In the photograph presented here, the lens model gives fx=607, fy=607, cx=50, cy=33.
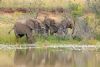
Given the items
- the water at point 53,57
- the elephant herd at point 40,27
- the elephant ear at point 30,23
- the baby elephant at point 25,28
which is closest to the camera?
the water at point 53,57

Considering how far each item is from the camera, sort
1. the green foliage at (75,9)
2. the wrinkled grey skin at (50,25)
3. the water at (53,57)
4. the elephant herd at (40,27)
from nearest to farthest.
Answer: the water at (53,57) < the elephant herd at (40,27) < the wrinkled grey skin at (50,25) < the green foliage at (75,9)

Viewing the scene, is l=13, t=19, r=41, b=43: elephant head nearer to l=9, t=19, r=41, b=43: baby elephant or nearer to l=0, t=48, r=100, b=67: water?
l=9, t=19, r=41, b=43: baby elephant

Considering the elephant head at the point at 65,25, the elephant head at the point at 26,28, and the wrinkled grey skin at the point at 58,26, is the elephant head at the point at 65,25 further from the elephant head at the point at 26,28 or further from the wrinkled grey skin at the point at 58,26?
the elephant head at the point at 26,28

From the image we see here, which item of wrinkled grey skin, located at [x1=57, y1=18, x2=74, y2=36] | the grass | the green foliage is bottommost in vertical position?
the grass

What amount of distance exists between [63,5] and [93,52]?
10.4 metres

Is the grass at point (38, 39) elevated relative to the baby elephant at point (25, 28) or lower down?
lower down

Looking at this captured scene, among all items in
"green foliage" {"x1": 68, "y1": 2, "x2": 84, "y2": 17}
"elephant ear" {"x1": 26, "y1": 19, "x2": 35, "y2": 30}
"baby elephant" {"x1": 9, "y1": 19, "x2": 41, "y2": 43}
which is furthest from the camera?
"green foliage" {"x1": 68, "y1": 2, "x2": 84, "y2": 17}

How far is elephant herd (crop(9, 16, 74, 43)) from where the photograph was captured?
26000 millimetres

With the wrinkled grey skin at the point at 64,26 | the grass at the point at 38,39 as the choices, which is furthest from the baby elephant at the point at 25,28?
the wrinkled grey skin at the point at 64,26

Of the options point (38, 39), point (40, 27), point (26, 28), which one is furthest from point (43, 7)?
point (26, 28)

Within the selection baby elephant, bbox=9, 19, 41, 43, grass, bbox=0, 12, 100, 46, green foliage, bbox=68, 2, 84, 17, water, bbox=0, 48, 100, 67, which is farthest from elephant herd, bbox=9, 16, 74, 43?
green foliage, bbox=68, 2, 84, 17

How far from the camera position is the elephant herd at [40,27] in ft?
85.3

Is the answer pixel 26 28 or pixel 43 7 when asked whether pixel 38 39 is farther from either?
pixel 43 7

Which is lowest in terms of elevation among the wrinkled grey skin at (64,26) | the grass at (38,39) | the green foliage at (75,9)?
the grass at (38,39)
